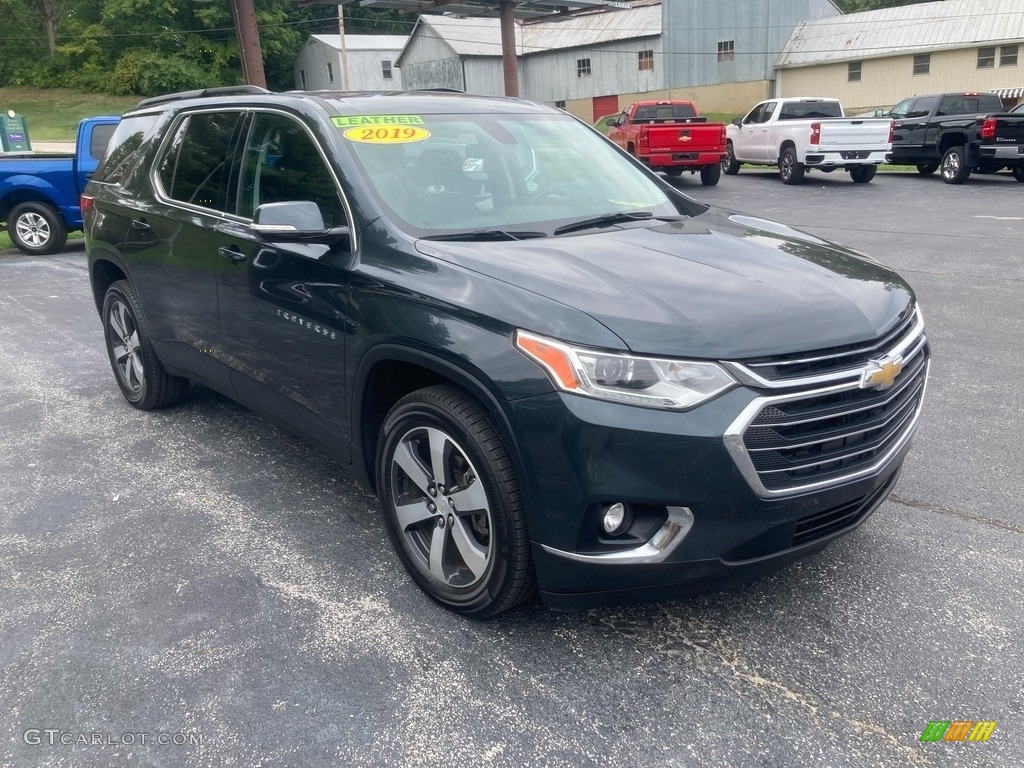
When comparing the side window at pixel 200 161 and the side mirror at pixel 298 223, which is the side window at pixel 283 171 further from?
the side window at pixel 200 161

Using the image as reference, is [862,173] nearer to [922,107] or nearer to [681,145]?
[922,107]

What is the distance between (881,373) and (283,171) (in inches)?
104

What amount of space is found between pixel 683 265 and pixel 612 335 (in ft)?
2.12

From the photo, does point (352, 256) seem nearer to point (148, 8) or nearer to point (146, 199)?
point (146, 199)

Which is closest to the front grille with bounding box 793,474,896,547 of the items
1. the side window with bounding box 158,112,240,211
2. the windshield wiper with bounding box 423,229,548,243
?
the windshield wiper with bounding box 423,229,548,243

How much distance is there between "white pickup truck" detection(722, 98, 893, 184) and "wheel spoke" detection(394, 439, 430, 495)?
17.7 metres

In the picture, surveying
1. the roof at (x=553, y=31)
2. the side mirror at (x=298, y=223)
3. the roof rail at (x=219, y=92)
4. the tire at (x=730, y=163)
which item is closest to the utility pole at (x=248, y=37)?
the tire at (x=730, y=163)

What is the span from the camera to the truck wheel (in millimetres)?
18391

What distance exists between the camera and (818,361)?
2656mm

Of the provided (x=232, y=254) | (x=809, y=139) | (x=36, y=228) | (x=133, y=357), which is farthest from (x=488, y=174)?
(x=809, y=139)

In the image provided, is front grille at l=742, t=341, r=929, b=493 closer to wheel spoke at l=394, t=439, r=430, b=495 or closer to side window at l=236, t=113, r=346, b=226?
wheel spoke at l=394, t=439, r=430, b=495

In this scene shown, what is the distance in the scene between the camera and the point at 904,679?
2.73 metres

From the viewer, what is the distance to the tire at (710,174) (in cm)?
1938

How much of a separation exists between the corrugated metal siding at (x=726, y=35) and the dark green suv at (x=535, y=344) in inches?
1745
